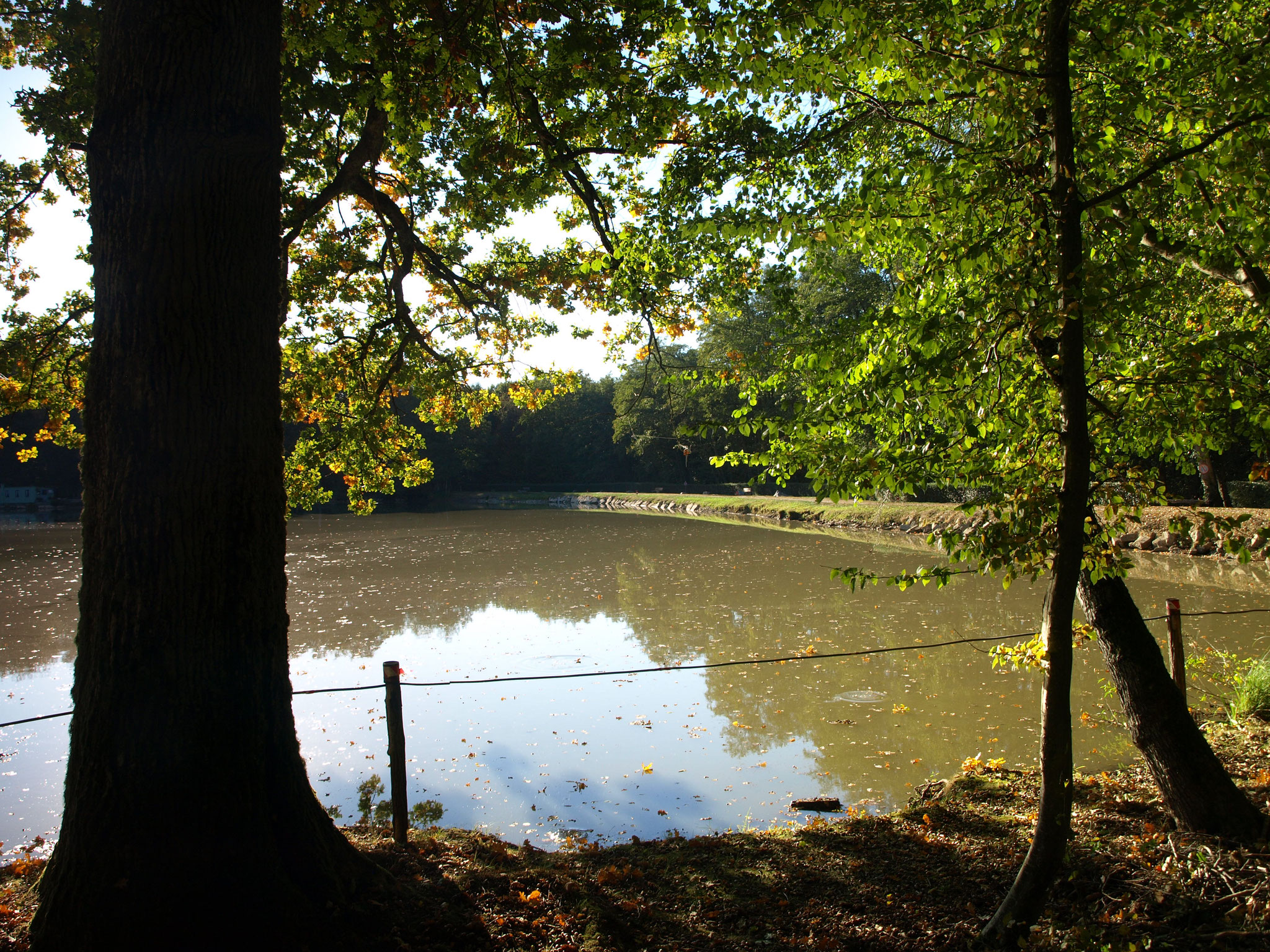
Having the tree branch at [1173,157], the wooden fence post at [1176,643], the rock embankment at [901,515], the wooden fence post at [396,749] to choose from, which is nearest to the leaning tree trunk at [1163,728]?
the rock embankment at [901,515]

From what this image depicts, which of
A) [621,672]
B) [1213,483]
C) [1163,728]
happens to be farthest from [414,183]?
[1213,483]

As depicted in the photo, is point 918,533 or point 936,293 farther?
point 918,533

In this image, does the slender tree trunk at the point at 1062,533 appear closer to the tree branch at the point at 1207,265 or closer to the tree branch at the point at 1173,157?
the tree branch at the point at 1173,157

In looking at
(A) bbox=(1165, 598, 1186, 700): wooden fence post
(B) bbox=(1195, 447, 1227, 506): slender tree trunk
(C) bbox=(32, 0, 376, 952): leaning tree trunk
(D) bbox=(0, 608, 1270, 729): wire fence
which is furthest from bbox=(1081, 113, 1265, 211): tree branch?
(B) bbox=(1195, 447, 1227, 506): slender tree trunk

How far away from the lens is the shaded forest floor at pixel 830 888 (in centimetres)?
294

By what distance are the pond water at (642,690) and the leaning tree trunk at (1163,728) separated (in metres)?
1.91

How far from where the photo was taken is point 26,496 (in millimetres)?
50406

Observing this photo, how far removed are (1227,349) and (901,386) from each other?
1.11m

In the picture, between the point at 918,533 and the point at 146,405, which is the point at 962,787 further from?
the point at 918,533

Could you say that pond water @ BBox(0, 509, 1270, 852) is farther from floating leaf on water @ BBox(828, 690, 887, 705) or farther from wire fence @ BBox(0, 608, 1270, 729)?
wire fence @ BBox(0, 608, 1270, 729)

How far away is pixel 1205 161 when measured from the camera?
268 cm

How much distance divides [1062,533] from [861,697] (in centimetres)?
517

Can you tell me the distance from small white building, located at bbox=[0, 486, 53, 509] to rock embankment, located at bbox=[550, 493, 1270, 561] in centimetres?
3342

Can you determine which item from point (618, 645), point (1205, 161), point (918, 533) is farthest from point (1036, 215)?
point (918, 533)
